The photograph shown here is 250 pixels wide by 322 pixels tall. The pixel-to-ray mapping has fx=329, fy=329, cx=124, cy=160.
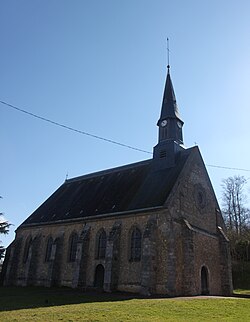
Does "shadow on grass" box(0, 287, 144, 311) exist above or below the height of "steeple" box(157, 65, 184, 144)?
below

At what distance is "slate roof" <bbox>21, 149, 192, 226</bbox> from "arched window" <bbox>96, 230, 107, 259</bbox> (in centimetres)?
181

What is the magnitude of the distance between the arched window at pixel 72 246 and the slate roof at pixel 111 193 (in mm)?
1671

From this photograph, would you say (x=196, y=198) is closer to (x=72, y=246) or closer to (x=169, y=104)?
(x=169, y=104)

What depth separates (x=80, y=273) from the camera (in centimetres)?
2673

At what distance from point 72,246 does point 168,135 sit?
13.2m

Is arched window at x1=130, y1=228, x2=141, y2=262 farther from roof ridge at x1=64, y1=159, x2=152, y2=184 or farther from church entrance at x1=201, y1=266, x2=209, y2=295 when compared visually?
roof ridge at x1=64, y1=159, x2=152, y2=184

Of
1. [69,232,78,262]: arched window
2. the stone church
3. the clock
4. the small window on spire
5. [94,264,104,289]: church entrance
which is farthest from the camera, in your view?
the clock

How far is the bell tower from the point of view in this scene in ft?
93.1

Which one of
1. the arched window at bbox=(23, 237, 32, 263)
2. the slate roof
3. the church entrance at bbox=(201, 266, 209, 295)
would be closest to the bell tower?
the slate roof

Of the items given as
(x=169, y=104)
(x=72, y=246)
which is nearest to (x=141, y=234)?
(x=72, y=246)

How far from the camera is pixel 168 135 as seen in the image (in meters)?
29.2

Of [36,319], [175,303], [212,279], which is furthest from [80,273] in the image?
[36,319]

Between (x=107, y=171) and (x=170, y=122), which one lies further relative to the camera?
(x=107, y=171)

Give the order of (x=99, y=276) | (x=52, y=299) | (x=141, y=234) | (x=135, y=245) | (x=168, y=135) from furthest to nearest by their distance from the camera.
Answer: (x=168, y=135), (x=99, y=276), (x=135, y=245), (x=141, y=234), (x=52, y=299)
